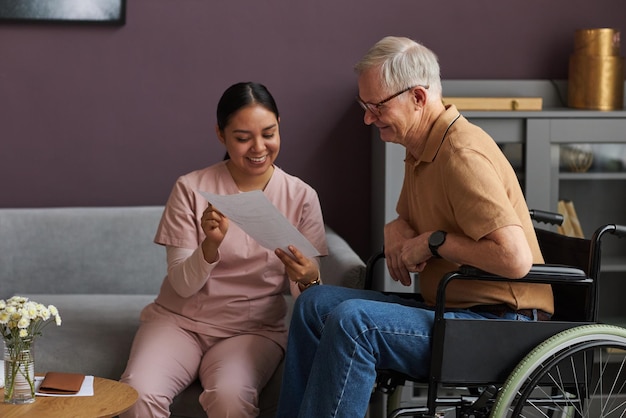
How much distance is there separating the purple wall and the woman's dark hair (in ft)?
3.43

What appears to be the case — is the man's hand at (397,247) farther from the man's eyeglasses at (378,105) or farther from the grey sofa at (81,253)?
the grey sofa at (81,253)

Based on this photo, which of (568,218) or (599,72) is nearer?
(568,218)

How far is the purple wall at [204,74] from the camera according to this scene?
3.70m

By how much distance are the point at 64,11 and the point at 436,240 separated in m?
2.10

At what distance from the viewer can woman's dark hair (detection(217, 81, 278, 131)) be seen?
268 centimetres

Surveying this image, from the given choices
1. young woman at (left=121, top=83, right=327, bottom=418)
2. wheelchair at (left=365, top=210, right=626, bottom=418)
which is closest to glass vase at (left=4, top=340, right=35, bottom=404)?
young woman at (left=121, top=83, right=327, bottom=418)

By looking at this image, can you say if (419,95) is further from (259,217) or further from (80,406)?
(80,406)

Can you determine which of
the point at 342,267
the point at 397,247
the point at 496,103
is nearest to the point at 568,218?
the point at 496,103

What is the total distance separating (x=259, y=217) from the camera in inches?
92.0

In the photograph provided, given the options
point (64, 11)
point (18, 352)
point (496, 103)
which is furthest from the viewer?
point (64, 11)

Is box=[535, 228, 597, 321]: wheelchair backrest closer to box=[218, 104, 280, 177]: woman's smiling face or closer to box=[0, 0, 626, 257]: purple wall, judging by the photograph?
box=[218, 104, 280, 177]: woman's smiling face

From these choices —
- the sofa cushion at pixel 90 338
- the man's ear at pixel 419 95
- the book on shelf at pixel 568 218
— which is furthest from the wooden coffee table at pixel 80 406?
the book on shelf at pixel 568 218

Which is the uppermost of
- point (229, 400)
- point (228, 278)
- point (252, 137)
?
point (252, 137)

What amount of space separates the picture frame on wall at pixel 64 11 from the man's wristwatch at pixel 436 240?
77.8 inches
